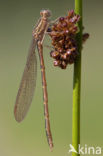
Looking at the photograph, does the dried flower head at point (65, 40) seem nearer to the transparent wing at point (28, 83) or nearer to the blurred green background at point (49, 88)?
the transparent wing at point (28, 83)

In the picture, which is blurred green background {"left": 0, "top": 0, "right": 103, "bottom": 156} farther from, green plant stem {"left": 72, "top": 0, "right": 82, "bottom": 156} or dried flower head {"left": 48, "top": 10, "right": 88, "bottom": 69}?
green plant stem {"left": 72, "top": 0, "right": 82, "bottom": 156}

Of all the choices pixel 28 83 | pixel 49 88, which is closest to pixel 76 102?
pixel 28 83

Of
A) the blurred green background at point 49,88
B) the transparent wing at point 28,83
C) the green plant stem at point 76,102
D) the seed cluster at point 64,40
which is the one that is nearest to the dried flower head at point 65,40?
the seed cluster at point 64,40

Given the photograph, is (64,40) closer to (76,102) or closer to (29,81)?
(76,102)

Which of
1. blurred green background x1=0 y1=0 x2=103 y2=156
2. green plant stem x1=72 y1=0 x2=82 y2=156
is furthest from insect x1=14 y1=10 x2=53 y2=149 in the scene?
blurred green background x1=0 y1=0 x2=103 y2=156

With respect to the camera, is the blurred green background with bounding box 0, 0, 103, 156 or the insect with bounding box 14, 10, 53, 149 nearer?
the insect with bounding box 14, 10, 53, 149

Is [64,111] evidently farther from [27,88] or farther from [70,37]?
[70,37]
